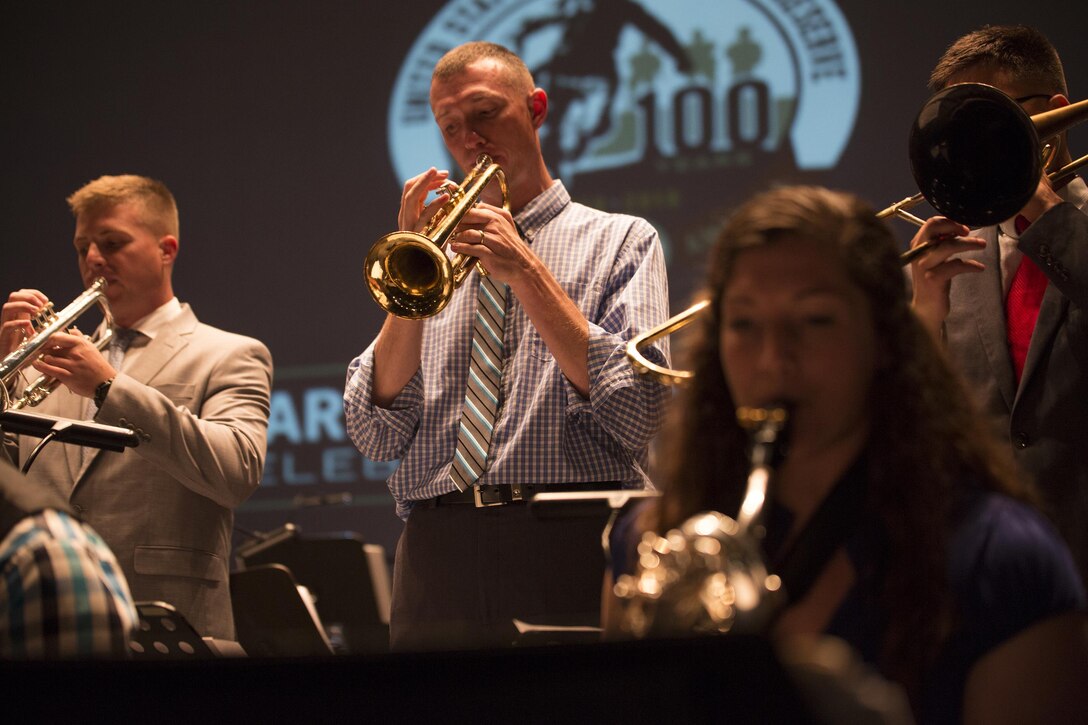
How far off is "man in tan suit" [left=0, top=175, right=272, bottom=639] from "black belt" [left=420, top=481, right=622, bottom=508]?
0.83 m

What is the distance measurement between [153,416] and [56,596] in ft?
6.12

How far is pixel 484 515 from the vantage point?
239cm

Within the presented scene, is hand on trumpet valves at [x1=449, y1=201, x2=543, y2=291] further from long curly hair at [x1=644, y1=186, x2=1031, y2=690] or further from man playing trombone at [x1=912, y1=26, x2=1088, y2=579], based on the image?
long curly hair at [x1=644, y1=186, x2=1031, y2=690]

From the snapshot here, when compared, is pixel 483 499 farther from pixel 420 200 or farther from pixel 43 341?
pixel 43 341

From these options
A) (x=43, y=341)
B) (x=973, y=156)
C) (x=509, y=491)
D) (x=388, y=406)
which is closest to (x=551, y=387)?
(x=509, y=491)

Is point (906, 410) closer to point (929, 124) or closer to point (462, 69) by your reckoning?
point (929, 124)

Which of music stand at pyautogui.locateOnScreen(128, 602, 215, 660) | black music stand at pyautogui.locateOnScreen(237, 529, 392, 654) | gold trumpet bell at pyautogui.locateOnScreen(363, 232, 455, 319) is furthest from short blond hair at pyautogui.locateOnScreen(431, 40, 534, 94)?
black music stand at pyautogui.locateOnScreen(237, 529, 392, 654)

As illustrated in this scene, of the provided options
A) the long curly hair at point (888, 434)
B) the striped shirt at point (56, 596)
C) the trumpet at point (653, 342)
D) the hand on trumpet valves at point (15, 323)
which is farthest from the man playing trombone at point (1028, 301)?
the hand on trumpet valves at point (15, 323)

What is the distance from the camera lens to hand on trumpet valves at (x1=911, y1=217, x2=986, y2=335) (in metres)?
2.19

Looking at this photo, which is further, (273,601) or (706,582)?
(273,601)

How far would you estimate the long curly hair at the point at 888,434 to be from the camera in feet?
3.95

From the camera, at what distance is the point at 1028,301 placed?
241 centimetres

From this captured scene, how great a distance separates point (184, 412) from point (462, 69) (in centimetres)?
106

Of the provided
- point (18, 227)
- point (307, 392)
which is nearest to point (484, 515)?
point (307, 392)
